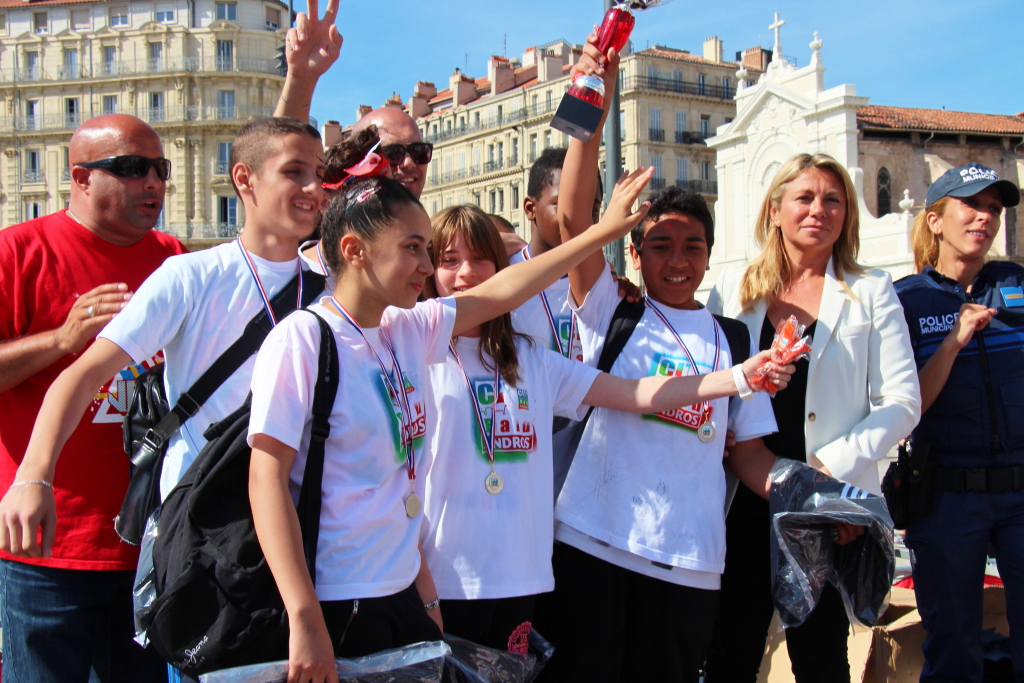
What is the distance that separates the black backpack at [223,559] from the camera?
7.36 feet

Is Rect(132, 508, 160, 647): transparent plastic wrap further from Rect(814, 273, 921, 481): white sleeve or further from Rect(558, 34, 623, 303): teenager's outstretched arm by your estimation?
Rect(814, 273, 921, 481): white sleeve

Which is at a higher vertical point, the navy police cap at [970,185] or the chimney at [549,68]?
the chimney at [549,68]

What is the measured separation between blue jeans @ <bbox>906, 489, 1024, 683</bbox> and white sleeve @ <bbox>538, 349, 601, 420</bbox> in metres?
1.87

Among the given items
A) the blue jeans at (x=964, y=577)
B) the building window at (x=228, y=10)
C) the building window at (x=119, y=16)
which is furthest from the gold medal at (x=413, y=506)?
the building window at (x=119, y=16)

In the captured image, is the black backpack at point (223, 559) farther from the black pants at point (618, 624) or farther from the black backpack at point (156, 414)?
the black pants at point (618, 624)

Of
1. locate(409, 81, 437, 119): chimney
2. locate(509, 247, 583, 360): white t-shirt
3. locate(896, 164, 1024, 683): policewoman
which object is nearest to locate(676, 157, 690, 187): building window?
locate(409, 81, 437, 119): chimney

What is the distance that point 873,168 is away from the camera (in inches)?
1704

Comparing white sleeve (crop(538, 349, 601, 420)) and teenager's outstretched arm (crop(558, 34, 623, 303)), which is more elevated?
teenager's outstretched arm (crop(558, 34, 623, 303))

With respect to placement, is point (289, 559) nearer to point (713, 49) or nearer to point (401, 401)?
point (401, 401)

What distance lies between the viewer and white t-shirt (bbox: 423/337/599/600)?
290 centimetres

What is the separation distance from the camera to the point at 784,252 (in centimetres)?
386

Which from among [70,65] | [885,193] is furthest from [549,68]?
[70,65]

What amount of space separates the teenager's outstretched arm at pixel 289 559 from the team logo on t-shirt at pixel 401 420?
34cm

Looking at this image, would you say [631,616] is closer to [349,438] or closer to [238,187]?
[349,438]
